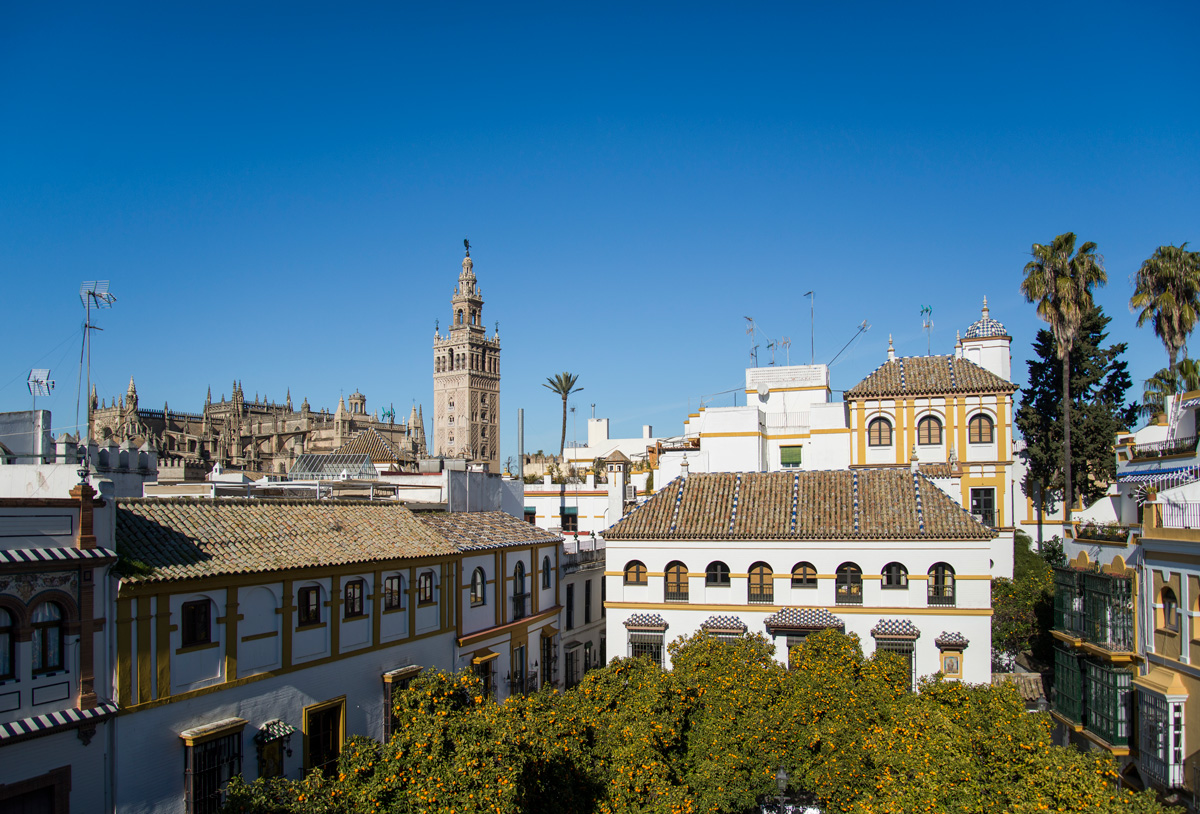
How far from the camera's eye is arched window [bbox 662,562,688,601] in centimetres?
2923

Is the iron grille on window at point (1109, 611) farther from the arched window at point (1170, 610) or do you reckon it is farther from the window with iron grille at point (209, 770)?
the window with iron grille at point (209, 770)

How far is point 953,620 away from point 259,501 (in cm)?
2074

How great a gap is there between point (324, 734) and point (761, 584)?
14.8m

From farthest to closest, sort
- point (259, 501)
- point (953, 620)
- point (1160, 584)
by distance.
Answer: point (953, 620) < point (259, 501) < point (1160, 584)

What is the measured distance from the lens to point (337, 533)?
2194cm

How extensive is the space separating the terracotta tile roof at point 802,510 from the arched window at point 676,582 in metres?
1.11

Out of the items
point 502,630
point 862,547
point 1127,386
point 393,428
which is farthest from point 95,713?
point 393,428

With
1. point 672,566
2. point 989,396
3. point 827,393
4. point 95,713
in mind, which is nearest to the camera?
point 95,713

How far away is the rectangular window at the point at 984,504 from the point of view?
37375 millimetres

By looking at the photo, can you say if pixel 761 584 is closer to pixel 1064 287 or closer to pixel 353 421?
pixel 1064 287

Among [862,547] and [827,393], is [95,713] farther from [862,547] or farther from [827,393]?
[827,393]

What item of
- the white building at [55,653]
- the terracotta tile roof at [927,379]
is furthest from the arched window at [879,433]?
the white building at [55,653]

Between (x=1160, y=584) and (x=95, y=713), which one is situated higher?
(x=1160, y=584)

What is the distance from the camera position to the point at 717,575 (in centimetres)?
2895
